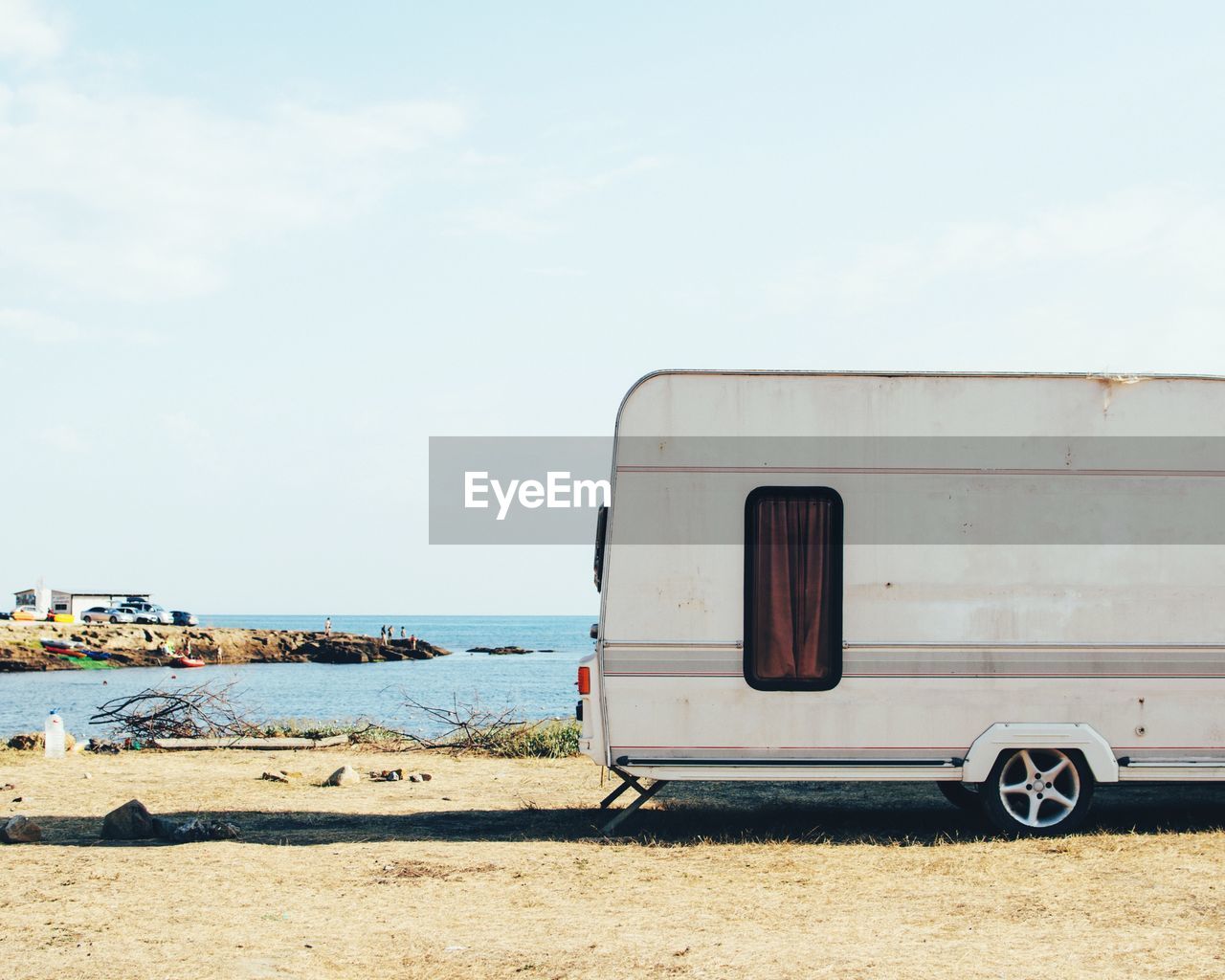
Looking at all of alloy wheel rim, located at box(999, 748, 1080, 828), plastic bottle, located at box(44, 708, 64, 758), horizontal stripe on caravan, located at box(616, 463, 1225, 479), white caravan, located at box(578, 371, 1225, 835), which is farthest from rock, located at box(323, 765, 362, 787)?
alloy wheel rim, located at box(999, 748, 1080, 828)

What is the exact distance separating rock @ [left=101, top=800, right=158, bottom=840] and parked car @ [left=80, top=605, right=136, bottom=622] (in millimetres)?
83587

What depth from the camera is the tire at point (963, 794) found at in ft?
30.0

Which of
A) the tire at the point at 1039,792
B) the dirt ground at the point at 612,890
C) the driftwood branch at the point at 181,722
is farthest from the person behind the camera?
the driftwood branch at the point at 181,722

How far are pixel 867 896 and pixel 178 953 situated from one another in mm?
3776

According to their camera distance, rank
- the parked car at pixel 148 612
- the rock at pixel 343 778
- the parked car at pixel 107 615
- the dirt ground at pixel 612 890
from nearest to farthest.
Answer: the dirt ground at pixel 612 890
the rock at pixel 343 778
the parked car at pixel 107 615
the parked car at pixel 148 612

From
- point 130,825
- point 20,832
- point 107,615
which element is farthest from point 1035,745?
point 107,615

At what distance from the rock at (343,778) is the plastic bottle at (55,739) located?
374 centimetres

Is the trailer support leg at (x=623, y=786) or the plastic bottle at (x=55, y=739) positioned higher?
the trailer support leg at (x=623, y=786)

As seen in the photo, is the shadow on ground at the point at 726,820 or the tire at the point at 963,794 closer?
the shadow on ground at the point at 726,820

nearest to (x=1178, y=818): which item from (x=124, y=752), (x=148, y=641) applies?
(x=124, y=752)

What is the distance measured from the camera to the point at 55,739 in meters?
13.8

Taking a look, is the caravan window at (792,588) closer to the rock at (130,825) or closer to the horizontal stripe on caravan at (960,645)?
the horizontal stripe on caravan at (960,645)

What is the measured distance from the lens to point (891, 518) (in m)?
8.68

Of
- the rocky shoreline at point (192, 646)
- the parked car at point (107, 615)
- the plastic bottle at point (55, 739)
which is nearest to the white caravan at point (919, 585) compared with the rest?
the plastic bottle at point (55, 739)
